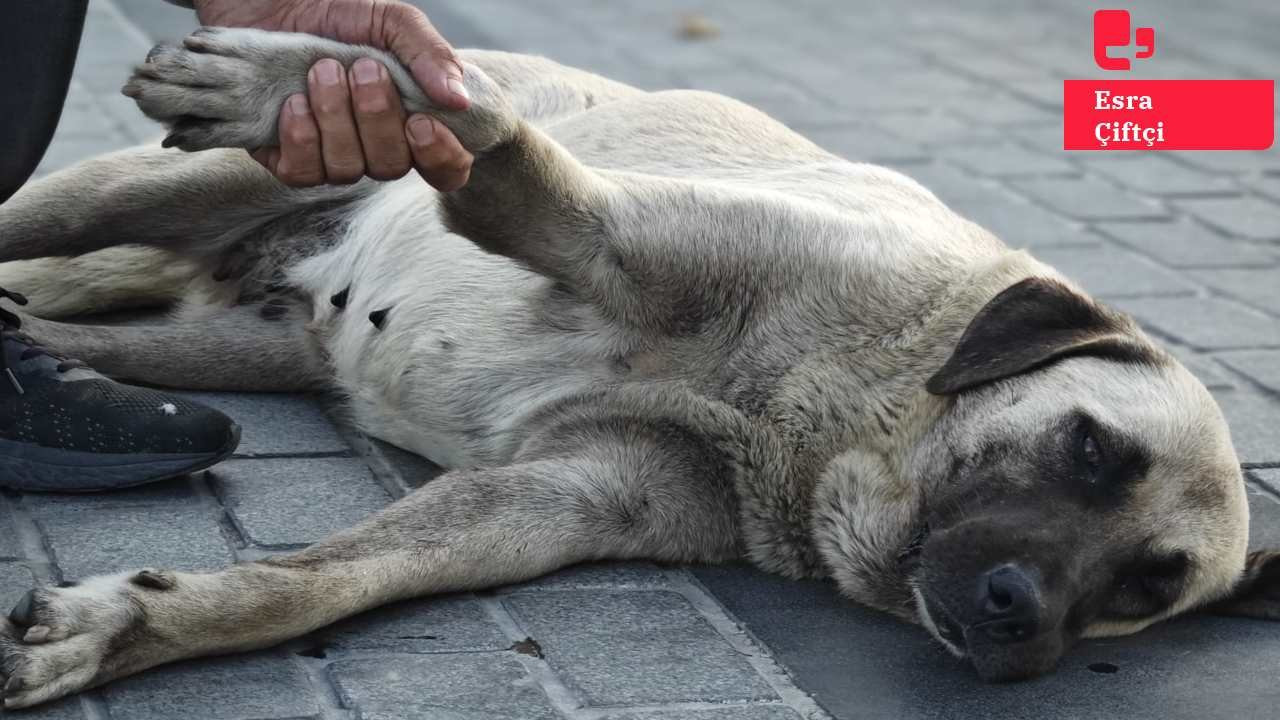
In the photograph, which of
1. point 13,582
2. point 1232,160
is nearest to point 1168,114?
point 1232,160

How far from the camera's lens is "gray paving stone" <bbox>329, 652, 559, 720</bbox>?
289cm

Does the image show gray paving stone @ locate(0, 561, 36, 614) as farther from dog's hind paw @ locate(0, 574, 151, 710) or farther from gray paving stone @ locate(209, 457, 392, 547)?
gray paving stone @ locate(209, 457, 392, 547)

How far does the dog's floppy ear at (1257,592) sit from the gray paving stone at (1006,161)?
3583 millimetres

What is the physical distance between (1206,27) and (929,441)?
7.85m

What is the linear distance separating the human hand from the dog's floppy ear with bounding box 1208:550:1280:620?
1839mm

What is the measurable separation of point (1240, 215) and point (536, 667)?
4638 mm

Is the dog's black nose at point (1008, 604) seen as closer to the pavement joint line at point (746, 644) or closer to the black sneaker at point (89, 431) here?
the pavement joint line at point (746, 644)

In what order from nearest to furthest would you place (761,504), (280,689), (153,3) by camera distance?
(280,689), (761,504), (153,3)

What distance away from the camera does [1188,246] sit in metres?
6.35

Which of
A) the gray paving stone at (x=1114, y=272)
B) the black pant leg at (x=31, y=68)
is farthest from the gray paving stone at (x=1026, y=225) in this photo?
the black pant leg at (x=31, y=68)

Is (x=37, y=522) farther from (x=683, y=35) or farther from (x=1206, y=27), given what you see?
(x=1206, y=27)

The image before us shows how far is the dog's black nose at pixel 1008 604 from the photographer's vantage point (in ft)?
10.2

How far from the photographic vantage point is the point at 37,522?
347cm

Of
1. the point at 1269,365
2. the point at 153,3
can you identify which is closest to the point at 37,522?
the point at 1269,365
